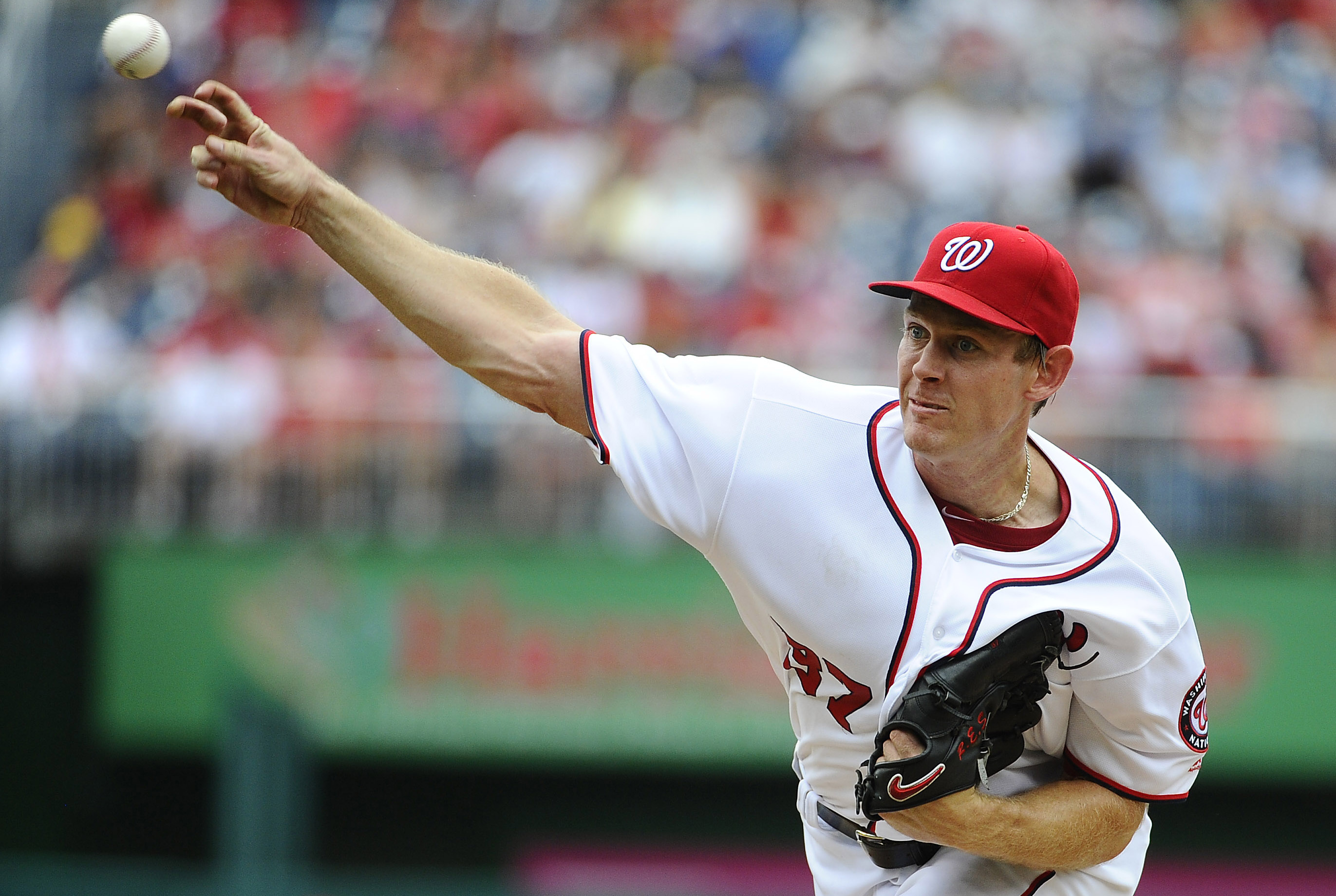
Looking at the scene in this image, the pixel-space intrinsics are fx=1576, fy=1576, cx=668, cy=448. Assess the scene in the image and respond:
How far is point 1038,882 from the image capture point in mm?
3238

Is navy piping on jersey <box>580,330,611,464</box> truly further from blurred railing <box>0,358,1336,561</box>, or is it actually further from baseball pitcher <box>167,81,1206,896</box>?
blurred railing <box>0,358,1336,561</box>

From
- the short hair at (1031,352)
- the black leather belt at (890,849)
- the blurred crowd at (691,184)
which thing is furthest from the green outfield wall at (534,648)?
the short hair at (1031,352)

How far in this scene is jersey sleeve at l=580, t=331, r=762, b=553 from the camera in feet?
9.74

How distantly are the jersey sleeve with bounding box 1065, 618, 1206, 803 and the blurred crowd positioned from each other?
5.35 metres

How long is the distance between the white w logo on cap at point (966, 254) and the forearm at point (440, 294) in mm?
731

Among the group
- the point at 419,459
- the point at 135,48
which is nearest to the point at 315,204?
the point at 135,48

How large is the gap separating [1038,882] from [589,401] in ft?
4.47

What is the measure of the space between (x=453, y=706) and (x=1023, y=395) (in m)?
6.25

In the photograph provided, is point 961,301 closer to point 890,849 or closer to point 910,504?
point 910,504

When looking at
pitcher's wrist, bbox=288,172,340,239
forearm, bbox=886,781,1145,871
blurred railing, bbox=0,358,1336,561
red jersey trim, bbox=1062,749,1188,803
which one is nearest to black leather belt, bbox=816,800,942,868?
forearm, bbox=886,781,1145,871

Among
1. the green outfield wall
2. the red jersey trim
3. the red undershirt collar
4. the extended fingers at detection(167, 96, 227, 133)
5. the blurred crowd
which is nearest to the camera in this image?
the extended fingers at detection(167, 96, 227, 133)

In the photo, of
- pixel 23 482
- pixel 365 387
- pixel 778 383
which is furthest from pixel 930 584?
pixel 23 482

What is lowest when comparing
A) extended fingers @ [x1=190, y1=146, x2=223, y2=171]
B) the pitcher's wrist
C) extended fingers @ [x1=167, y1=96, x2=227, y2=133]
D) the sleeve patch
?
the sleeve patch

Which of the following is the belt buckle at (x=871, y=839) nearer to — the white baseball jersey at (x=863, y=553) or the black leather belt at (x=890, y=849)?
the black leather belt at (x=890, y=849)
